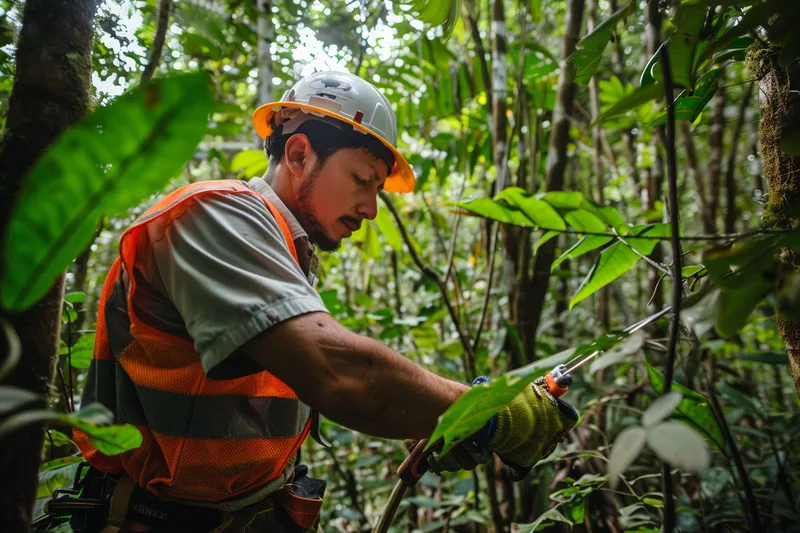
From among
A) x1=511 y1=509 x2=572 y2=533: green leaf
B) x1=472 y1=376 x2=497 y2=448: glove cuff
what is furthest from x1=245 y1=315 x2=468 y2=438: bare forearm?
x1=511 y1=509 x2=572 y2=533: green leaf

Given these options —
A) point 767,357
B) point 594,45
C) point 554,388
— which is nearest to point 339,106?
point 594,45

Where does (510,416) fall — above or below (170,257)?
below

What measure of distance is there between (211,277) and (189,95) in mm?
573

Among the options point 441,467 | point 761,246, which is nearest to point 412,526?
point 441,467

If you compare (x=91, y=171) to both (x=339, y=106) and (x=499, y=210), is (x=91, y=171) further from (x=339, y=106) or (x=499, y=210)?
(x=339, y=106)

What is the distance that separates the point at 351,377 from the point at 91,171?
2.01 feet

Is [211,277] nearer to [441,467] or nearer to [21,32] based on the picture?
[21,32]

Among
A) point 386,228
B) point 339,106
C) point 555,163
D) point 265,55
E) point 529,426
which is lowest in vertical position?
point 529,426

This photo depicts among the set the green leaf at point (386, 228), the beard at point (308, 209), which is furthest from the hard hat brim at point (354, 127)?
the green leaf at point (386, 228)

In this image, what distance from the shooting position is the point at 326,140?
1.58 meters

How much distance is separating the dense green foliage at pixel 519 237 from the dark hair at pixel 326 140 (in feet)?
0.75

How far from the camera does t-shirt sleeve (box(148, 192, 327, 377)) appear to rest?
87 centimetres

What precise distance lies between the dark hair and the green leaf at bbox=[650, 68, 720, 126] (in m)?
0.86

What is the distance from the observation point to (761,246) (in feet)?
1.85
